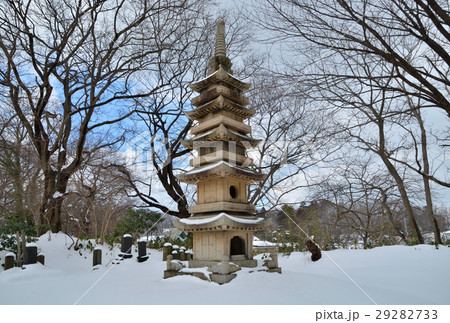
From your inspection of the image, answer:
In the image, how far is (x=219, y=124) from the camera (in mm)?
10422

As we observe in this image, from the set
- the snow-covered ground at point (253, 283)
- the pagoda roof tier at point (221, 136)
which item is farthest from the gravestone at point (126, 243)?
the pagoda roof tier at point (221, 136)

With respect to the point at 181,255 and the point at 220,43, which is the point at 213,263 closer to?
the point at 181,255

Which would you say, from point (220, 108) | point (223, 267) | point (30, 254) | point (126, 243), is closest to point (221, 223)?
point (223, 267)

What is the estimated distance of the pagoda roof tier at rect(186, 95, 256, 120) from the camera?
10.5 meters

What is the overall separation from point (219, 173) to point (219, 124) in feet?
6.77

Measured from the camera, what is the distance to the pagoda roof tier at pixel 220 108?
10.5 meters

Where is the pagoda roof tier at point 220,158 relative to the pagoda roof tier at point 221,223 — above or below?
above

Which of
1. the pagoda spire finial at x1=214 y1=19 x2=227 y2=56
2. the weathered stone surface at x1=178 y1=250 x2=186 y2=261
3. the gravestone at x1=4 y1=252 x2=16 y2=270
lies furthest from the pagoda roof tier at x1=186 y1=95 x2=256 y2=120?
the gravestone at x1=4 y1=252 x2=16 y2=270

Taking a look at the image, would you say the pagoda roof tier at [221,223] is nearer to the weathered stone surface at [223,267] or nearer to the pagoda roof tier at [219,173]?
the weathered stone surface at [223,267]

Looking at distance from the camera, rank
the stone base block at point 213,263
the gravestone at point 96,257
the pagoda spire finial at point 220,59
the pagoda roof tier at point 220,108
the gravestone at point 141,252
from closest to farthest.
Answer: the stone base block at point 213,263 → the pagoda roof tier at point 220,108 → the pagoda spire finial at point 220,59 → the gravestone at point 96,257 → the gravestone at point 141,252

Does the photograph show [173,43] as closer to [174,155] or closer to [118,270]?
[174,155]

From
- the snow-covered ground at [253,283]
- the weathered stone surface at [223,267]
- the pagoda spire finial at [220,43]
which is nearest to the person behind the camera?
the snow-covered ground at [253,283]

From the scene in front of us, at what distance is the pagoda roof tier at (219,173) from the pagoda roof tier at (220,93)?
284 centimetres

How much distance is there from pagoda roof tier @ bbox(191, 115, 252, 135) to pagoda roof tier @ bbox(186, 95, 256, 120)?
48cm
